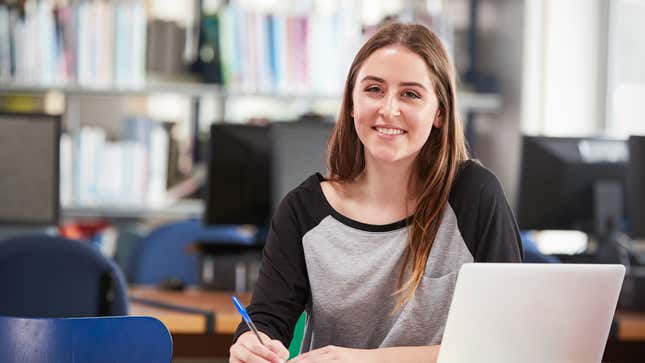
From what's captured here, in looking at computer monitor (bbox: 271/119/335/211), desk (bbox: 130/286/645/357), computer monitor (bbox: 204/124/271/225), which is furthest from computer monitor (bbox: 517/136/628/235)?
computer monitor (bbox: 204/124/271/225)

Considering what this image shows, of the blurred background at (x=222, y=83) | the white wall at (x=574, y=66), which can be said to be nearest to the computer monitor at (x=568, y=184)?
the blurred background at (x=222, y=83)

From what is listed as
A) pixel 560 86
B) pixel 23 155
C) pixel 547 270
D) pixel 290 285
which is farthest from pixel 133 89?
pixel 547 270

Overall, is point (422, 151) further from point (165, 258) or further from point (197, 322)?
point (165, 258)

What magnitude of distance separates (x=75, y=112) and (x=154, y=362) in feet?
10.2

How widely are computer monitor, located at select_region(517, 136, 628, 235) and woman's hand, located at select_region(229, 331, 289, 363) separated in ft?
5.45

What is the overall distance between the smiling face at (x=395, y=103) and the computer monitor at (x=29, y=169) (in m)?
1.55

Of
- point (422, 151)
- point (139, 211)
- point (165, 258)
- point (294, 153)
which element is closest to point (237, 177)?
point (294, 153)

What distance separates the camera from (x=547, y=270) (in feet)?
4.51

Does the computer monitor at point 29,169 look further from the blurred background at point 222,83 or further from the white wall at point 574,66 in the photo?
the white wall at point 574,66

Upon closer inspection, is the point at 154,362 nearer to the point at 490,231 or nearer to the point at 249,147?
the point at 490,231

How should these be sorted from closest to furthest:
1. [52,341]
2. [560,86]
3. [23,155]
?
[52,341] < [23,155] < [560,86]

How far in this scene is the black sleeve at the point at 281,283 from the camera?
180 cm

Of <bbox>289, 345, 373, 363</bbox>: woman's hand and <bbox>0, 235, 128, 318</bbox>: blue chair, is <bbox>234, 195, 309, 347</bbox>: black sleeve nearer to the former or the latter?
<bbox>289, 345, 373, 363</bbox>: woman's hand

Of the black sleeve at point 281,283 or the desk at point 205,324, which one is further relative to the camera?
the desk at point 205,324
